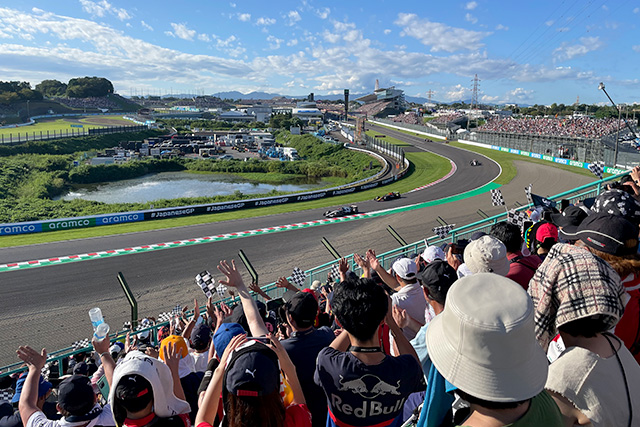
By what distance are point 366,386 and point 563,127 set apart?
63.1 meters

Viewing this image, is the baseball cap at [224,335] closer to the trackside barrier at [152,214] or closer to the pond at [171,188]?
the trackside barrier at [152,214]

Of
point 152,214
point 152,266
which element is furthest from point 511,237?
point 152,214

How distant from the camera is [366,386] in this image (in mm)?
2498

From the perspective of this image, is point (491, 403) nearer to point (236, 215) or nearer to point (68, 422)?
point (68, 422)

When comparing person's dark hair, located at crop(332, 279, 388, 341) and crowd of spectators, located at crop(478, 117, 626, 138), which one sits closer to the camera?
person's dark hair, located at crop(332, 279, 388, 341)

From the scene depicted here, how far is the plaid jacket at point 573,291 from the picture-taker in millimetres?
2029

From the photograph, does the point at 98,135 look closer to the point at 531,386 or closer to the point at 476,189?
the point at 476,189

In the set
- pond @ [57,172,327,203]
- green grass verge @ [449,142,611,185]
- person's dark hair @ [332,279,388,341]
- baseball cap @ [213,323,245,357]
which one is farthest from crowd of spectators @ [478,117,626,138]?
baseball cap @ [213,323,245,357]

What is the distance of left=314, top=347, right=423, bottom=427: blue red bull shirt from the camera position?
98.3 inches

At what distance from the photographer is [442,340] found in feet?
5.59

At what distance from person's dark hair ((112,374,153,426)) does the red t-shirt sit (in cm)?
39

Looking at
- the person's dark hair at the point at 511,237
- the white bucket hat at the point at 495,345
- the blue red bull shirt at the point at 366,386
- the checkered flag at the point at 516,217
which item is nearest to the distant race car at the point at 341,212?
the checkered flag at the point at 516,217

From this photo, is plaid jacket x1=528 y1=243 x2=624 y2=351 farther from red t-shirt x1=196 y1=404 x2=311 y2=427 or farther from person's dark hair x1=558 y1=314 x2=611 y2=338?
red t-shirt x1=196 y1=404 x2=311 y2=427

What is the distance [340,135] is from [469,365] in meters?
96.2
